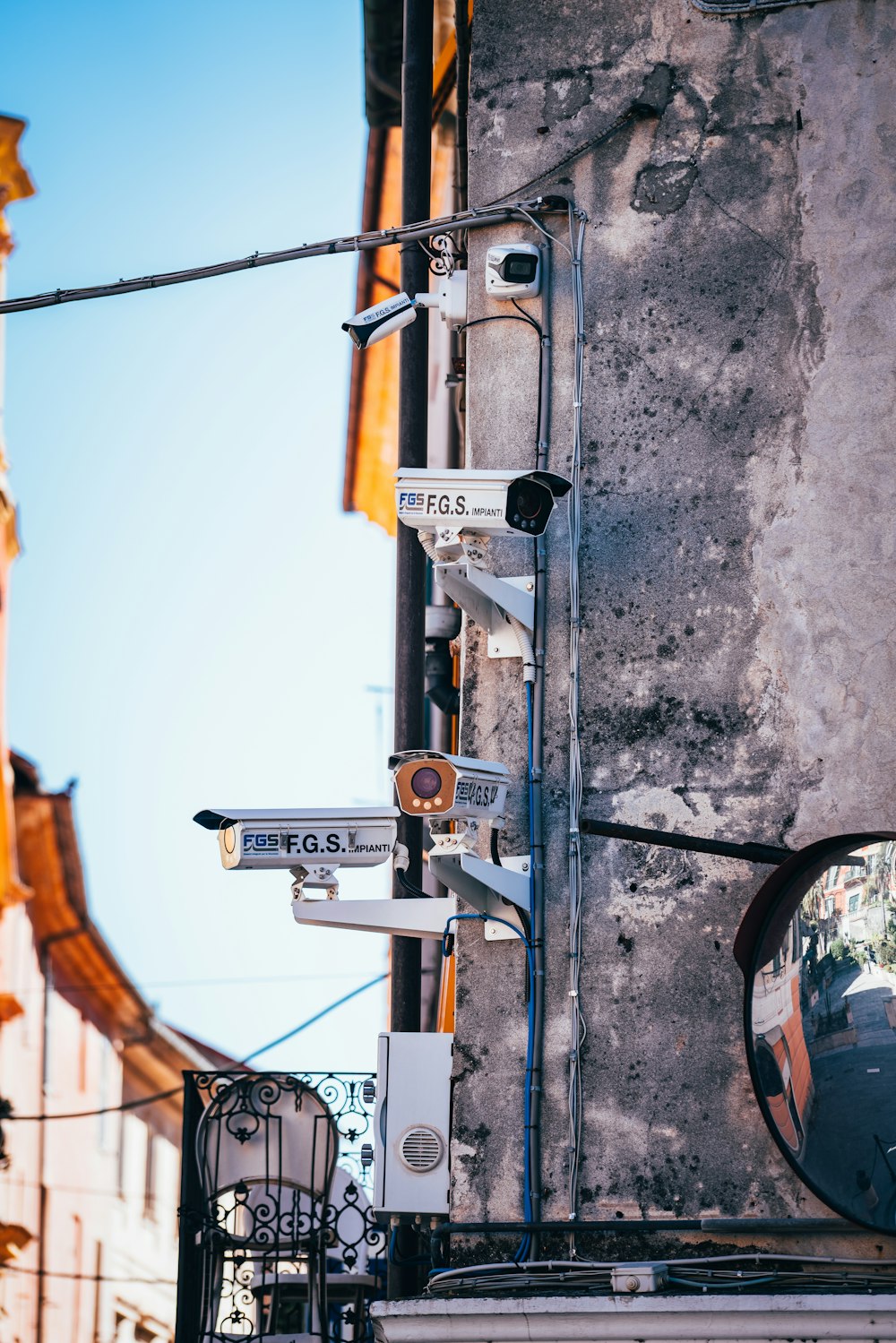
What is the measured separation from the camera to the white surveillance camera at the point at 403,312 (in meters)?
8.03

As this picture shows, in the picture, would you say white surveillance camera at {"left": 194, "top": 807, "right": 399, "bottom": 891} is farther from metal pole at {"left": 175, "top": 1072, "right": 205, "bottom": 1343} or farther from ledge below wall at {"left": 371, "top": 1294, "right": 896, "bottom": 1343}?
metal pole at {"left": 175, "top": 1072, "right": 205, "bottom": 1343}

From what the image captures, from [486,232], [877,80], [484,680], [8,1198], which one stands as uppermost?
[877,80]

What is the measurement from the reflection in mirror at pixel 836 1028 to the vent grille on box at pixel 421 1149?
142 cm

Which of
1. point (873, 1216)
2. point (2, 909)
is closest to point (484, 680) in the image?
point (873, 1216)

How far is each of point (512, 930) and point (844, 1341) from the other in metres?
2.09

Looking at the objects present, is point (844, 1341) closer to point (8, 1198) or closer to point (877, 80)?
point (877, 80)

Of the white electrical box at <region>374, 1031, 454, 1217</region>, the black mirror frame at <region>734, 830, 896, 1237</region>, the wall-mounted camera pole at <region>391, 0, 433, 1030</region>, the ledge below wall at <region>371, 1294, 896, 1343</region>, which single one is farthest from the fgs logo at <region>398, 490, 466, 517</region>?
the ledge below wall at <region>371, 1294, 896, 1343</region>

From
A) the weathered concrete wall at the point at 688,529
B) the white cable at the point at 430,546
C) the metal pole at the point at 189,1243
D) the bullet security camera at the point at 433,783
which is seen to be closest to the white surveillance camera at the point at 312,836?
the bullet security camera at the point at 433,783

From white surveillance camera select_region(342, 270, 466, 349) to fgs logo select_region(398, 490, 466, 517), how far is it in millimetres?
983

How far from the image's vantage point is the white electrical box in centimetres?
719

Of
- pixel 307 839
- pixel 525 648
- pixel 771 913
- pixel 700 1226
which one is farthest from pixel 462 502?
pixel 700 1226

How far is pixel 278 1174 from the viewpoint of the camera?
8633 mm

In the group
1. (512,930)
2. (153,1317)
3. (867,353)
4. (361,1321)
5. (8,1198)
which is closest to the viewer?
(512,930)

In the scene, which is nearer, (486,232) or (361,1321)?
(486,232)
